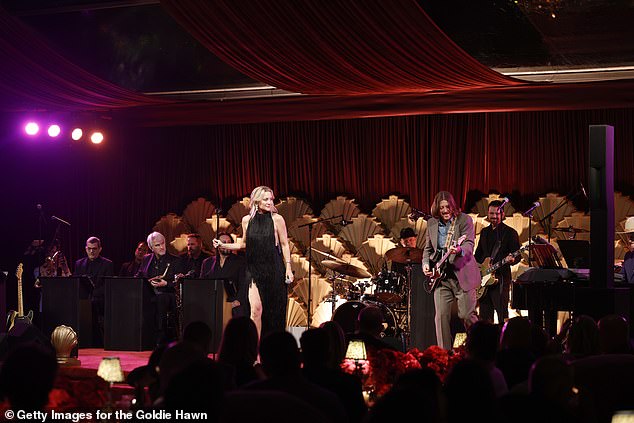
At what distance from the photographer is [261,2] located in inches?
347

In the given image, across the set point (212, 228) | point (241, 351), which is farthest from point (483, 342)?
point (212, 228)

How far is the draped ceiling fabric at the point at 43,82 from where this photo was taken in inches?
407

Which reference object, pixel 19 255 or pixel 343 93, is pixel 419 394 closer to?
pixel 343 93

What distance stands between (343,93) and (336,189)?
1.88 meters

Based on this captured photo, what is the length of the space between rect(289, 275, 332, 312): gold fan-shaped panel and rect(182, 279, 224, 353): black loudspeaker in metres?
2.20

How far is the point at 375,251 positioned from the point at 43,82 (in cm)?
440

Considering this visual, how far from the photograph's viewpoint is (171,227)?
13.6 m

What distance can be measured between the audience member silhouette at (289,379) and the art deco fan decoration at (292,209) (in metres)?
8.89

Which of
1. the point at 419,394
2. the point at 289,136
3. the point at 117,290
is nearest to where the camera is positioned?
the point at 419,394

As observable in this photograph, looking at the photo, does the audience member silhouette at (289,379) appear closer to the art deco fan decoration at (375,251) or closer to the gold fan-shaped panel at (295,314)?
the art deco fan decoration at (375,251)

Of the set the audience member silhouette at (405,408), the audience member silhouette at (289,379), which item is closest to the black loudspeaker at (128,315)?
the audience member silhouette at (289,379)

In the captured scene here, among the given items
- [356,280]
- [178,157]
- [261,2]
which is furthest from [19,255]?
[261,2]

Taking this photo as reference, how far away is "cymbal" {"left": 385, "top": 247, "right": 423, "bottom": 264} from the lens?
35.8ft

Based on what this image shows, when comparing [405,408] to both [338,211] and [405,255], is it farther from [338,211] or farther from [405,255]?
[338,211]
